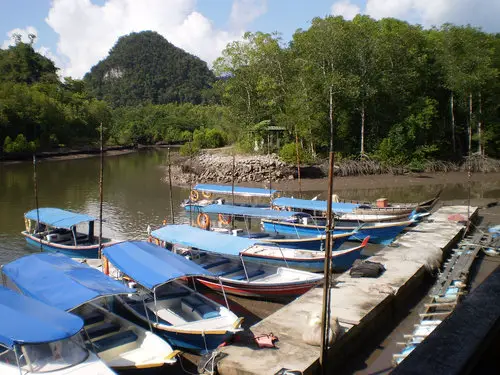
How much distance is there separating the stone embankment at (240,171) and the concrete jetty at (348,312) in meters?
18.9

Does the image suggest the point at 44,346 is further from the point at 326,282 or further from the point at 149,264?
the point at 326,282

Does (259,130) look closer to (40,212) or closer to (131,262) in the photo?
(40,212)

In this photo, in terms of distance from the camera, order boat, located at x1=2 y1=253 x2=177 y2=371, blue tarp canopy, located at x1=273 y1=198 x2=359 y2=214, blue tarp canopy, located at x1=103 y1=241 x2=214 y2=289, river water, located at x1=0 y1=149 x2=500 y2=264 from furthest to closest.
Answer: river water, located at x1=0 y1=149 x2=500 y2=264, blue tarp canopy, located at x1=273 y1=198 x2=359 y2=214, blue tarp canopy, located at x1=103 y1=241 x2=214 y2=289, boat, located at x1=2 y1=253 x2=177 y2=371

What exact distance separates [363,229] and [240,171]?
61.5 ft

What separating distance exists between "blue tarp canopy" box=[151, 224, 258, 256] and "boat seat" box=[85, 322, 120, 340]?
4.11m

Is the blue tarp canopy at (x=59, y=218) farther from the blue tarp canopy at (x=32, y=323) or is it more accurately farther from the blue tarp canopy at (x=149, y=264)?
the blue tarp canopy at (x=32, y=323)

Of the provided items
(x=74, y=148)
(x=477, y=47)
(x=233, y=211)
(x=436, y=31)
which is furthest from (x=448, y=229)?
(x=74, y=148)

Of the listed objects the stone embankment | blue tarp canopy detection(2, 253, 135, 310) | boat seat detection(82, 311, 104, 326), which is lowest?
boat seat detection(82, 311, 104, 326)

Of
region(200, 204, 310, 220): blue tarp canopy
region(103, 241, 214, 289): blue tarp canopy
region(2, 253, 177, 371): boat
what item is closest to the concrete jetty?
region(2, 253, 177, 371): boat

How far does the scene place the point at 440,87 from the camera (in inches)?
1640

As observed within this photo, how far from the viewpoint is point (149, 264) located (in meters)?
11.9

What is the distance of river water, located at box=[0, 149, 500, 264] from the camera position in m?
23.7

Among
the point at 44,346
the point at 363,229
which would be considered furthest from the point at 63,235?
the point at 363,229

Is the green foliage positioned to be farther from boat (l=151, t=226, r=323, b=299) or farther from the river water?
boat (l=151, t=226, r=323, b=299)
